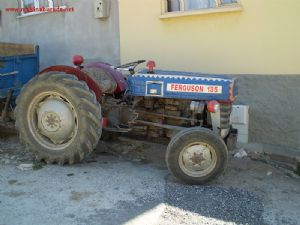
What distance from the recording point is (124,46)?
784 cm

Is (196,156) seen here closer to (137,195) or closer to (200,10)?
(137,195)

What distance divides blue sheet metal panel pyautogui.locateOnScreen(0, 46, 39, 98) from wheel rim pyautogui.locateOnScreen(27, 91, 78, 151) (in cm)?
124

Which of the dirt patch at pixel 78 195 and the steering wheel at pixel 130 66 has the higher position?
the steering wheel at pixel 130 66

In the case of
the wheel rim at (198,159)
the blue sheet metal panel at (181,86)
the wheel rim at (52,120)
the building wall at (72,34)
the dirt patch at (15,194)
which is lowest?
the dirt patch at (15,194)

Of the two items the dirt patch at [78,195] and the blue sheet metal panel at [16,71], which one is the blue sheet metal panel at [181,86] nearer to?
the dirt patch at [78,195]

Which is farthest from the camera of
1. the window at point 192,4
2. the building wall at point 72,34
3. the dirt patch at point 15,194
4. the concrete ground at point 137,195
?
the building wall at point 72,34

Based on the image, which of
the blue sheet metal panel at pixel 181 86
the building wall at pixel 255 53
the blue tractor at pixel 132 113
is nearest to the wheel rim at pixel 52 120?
the blue tractor at pixel 132 113

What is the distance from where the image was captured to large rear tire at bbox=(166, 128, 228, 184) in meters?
4.81

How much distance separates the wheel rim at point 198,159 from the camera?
485 cm

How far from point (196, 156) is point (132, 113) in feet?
3.84

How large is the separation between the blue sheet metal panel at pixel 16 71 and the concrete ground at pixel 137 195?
1308mm

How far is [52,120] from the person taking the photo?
5461 mm

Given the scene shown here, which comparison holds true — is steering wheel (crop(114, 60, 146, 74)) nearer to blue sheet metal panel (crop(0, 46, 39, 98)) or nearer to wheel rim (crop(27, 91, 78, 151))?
wheel rim (crop(27, 91, 78, 151))

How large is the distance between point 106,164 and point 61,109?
98cm
